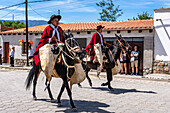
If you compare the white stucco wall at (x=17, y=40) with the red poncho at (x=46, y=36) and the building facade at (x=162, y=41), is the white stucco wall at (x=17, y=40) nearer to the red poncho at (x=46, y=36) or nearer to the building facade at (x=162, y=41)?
the building facade at (x=162, y=41)

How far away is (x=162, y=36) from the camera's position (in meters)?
13.4

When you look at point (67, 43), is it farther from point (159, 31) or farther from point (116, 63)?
point (159, 31)

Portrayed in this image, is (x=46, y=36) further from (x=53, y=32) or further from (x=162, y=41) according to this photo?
(x=162, y=41)

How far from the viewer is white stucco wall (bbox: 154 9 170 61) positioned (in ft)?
43.9

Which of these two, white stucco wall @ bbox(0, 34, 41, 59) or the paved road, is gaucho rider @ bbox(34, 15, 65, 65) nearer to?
the paved road

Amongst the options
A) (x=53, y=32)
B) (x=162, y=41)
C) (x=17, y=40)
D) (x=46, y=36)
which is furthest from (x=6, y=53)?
(x=53, y=32)

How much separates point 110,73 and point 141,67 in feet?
22.1

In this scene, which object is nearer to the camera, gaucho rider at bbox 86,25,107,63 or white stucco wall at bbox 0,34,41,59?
gaucho rider at bbox 86,25,107,63

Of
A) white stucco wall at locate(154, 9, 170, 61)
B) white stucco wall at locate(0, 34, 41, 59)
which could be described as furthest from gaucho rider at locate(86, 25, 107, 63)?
white stucco wall at locate(0, 34, 41, 59)

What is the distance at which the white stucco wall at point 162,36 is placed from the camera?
13.4 metres

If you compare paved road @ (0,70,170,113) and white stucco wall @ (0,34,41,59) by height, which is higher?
white stucco wall @ (0,34,41,59)

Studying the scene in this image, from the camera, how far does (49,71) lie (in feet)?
17.7

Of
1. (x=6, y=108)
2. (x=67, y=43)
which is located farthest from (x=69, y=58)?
(x=6, y=108)

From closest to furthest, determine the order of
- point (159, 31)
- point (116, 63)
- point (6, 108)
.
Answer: point (6, 108), point (116, 63), point (159, 31)
